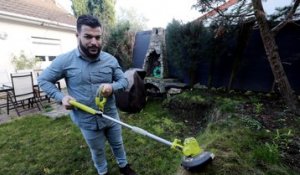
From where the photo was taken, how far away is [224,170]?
1664 millimetres

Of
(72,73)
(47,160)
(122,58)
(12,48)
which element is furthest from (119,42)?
(72,73)

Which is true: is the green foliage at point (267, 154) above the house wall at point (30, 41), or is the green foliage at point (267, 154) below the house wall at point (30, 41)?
below

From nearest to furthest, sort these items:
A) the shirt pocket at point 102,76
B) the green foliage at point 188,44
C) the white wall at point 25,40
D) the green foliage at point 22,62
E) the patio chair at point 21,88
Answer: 1. the shirt pocket at point 102,76
2. the green foliage at point 188,44
3. the patio chair at point 21,88
4. the white wall at point 25,40
5. the green foliage at point 22,62

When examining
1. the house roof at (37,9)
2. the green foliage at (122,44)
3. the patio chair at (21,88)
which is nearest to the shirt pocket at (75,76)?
the patio chair at (21,88)

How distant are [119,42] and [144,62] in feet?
4.82

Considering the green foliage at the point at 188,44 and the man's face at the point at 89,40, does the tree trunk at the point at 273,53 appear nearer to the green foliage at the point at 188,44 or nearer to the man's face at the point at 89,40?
the green foliage at the point at 188,44

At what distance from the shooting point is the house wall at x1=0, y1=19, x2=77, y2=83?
7.51 meters

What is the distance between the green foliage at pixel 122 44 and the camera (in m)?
7.97

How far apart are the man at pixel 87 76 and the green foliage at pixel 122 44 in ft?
18.8

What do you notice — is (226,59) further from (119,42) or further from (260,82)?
(119,42)

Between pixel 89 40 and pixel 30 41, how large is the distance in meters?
7.86

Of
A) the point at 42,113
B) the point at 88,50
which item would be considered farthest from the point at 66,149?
the point at 42,113

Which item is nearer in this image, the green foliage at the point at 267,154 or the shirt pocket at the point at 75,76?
the green foliage at the point at 267,154

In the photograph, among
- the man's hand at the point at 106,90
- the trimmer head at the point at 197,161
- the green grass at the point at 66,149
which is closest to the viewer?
the trimmer head at the point at 197,161
